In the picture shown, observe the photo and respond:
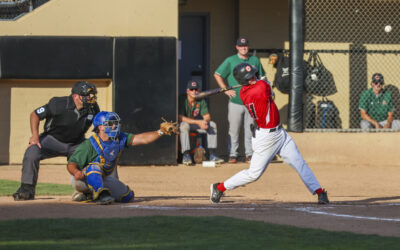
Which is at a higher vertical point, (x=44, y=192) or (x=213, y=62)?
(x=213, y=62)

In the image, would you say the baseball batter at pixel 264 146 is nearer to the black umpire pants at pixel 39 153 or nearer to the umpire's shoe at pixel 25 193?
the black umpire pants at pixel 39 153

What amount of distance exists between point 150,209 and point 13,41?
18.9 feet

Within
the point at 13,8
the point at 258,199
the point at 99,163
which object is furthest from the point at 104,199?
the point at 13,8

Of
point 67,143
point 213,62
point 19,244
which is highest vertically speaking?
point 213,62

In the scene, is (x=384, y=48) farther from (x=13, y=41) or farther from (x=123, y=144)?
(x=123, y=144)

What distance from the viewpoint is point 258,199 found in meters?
9.22

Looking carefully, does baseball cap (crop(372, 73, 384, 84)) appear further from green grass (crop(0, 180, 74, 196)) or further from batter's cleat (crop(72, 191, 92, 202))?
batter's cleat (crop(72, 191, 92, 202))

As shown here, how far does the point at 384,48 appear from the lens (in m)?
15.1

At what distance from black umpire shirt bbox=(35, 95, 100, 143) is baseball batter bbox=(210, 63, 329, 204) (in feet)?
5.77

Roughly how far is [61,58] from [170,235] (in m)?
7.08

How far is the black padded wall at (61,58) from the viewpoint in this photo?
12.6 m

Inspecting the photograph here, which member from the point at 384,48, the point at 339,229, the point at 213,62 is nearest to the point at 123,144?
the point at 339,229

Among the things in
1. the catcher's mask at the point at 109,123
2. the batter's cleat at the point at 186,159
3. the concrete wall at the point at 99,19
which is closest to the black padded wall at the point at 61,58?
the concrete wall at the point at 99,19

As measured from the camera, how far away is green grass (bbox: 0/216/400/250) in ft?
19.1
